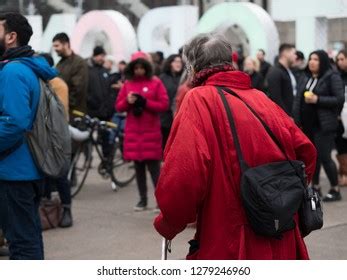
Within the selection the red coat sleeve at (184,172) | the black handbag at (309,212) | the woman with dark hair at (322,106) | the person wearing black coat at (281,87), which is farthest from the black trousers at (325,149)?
the red coat sleeve at (184,172)

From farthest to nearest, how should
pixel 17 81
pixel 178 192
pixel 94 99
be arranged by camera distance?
pixel 94 99
pixel 17 81
pixel 178 192

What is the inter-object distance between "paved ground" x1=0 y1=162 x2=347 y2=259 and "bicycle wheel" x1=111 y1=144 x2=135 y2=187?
76 centimetres

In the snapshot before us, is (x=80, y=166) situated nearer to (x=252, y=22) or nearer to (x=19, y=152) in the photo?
(x=19, y=152)

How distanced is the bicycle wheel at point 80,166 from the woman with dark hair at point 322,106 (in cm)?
249

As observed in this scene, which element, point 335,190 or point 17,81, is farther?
point 335,190

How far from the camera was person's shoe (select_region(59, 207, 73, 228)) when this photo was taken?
7.65 meters

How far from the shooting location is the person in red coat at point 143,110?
8.01 m

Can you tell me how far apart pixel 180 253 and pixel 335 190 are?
2.96 metres

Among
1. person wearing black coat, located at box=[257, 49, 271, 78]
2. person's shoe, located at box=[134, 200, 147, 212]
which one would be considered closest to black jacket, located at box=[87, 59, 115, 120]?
person wearing black coat, located at box=[257, 49, 271, 78]

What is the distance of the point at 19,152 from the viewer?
4695 millimetres

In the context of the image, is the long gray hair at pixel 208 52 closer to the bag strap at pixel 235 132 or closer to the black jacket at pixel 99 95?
the bag strap at pixel 235 132

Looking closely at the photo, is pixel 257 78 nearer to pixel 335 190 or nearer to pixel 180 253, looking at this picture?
pixel 335 190

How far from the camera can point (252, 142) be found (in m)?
3.33
